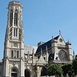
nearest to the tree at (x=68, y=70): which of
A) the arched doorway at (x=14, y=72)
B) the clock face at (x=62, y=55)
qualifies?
the arched doorway at (x=14, y=72)

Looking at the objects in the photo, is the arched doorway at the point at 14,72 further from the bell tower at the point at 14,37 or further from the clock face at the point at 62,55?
the clock face at the point at 62,55

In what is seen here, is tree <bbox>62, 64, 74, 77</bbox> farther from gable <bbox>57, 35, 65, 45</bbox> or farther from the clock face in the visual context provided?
gable <bbox>57, 35, 65, 45</bbox>

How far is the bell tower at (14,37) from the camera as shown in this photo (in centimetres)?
7556

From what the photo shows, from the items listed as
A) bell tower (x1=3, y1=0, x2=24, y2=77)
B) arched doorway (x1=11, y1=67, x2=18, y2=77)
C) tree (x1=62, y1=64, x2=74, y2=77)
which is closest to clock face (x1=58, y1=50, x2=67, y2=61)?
bell tower (x1=3, y1=0, x2=24, y2=77)

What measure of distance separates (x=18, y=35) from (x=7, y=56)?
33.7ft

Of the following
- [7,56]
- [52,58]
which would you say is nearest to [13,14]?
[7,56]

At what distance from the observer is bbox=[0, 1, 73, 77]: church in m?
75.2

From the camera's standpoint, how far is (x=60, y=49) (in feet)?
287

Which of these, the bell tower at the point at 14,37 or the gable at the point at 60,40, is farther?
the gable at the point at 60,40

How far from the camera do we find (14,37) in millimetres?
80250

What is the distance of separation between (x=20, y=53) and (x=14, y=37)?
23.5ft

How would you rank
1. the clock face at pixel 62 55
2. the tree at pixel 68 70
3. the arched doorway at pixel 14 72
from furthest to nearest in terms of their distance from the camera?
the clock face at pixel 62 55 < the arched doorway at pixel 14 72 < the tree at pixel 68 70

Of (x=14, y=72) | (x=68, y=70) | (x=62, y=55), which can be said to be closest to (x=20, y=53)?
(x=14, y=72)

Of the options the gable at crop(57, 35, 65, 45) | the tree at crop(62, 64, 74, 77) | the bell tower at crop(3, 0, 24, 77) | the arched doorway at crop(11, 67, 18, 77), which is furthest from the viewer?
the gable at crop(57, 35, 65, 45)
